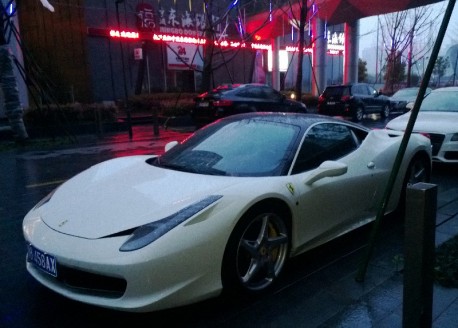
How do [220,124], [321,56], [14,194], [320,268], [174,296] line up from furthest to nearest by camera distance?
[321,56], [14,194], [220,124], [320,268], [174,296]

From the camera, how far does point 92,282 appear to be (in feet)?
8.36

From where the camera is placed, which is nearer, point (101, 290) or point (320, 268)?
point (101, 290)

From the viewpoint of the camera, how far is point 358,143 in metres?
4.34

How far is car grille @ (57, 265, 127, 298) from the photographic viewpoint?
2.49 meters

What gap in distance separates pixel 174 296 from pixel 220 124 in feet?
6.82

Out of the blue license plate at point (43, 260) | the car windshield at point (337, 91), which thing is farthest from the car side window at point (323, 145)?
the car windshield at point (337, 91)

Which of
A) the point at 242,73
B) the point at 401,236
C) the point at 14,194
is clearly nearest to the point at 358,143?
the point at 401,236

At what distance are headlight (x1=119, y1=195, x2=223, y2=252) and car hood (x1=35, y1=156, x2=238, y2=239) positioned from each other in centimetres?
5

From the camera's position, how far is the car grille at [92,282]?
2.49 meters

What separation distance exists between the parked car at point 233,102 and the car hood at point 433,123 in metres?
6.68

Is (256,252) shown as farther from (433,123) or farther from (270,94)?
(270,94)

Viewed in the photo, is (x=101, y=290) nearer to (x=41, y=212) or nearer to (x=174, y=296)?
(x=174, y=296)

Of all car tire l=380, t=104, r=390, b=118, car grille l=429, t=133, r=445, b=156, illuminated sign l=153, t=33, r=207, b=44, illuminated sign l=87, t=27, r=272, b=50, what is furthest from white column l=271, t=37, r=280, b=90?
car grille l=429, t=133, r=445, b=156

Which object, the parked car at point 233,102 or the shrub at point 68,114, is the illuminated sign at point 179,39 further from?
the parked car at point 233,102
